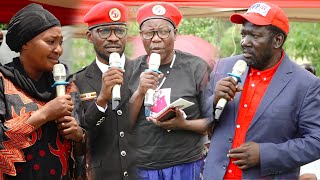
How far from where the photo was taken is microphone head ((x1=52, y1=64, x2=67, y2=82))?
13.6ft

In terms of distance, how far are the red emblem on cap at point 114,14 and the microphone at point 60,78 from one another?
65cm

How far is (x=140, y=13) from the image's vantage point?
201 inches

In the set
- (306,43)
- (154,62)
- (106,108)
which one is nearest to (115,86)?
(106,108)

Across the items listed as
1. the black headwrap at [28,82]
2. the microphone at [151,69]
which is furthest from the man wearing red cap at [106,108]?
the black headwrap at [28,82]

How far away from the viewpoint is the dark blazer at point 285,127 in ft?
14.3

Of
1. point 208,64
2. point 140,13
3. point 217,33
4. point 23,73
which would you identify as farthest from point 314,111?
point 217,33

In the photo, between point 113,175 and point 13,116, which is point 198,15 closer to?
point 113,175

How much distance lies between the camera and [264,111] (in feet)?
14.4

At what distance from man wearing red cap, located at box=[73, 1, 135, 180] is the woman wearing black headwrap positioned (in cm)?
19

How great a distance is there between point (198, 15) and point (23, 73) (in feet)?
11.5

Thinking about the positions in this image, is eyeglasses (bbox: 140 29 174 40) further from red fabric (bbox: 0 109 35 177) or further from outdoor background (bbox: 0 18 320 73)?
red fabric (bbox: 0 109 35 177)

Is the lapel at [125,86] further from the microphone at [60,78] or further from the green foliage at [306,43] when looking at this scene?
the green foliage at [306,43]

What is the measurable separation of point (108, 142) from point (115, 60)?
0.60 m

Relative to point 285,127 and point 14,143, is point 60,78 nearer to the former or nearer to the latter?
point 14,143
